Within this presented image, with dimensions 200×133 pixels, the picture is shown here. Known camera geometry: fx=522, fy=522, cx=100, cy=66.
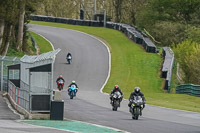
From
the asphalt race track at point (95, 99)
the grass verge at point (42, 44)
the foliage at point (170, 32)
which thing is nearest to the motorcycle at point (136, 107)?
the asphalt race track at point (95, 99)

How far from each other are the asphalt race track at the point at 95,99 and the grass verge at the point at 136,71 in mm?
1284

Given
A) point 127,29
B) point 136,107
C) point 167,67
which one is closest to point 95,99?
point 136,107

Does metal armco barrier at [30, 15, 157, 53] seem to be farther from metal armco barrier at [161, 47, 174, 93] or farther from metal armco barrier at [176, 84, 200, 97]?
metal armco barrier at [176, 84, 200, 97]

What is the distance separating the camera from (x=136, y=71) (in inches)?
1977

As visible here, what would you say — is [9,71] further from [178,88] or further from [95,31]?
[95,31]

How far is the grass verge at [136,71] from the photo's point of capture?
34844 millimetres

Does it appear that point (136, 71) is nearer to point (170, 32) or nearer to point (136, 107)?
point (170, 32)

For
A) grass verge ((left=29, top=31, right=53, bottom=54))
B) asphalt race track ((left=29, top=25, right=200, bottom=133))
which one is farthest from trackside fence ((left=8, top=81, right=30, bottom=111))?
grass verge ((left=29, top=31, right=53, bottom=54))

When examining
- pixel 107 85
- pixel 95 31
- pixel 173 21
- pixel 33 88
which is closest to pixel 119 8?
pixel 173 21

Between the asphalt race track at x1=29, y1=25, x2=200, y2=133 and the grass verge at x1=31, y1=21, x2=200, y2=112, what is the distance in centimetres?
128

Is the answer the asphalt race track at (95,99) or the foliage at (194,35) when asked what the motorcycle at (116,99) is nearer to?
the asphalt race track at (95,99)

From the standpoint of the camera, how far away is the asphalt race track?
18833 millimetres

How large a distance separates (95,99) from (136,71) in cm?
1846

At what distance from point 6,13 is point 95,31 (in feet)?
107
